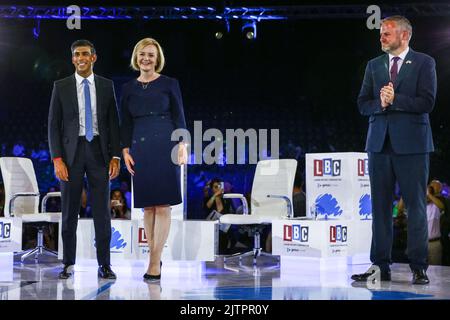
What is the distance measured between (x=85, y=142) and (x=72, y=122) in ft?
0.54

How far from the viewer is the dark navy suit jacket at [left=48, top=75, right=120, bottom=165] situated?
4.55 metres

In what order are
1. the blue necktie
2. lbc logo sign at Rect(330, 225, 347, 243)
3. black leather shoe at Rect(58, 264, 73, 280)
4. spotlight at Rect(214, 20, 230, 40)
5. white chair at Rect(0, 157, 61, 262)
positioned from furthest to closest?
spotlight at Rect(214, 20, 230, 40), white chair at Rect(0, 157, 61, 262), lbc logo sign at Rect(330, 225, 347, 243), black leather shoe at Rect(58, 264, 73, 280), the blue necktie

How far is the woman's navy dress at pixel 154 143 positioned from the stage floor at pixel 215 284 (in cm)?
60

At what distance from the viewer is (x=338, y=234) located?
596 centimetres

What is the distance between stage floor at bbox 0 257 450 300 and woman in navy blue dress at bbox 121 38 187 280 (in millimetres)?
458

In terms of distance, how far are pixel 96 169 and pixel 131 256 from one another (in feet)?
5.82

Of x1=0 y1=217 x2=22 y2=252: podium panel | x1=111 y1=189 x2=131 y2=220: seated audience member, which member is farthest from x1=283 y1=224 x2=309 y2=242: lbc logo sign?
x1=111 y1=189 x2=131 y2=220: seated audience member

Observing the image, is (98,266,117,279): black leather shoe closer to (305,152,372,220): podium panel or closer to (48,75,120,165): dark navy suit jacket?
(48,75,120,165): dark navy suit jacket

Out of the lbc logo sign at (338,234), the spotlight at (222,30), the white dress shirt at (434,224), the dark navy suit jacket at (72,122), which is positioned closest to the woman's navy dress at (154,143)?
the dark navy suit jacket at (72,122)

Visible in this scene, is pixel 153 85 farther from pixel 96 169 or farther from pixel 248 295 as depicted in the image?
pixel 248 295

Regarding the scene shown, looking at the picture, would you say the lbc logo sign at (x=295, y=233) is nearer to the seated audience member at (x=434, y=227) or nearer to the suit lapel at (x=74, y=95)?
the seated audience member at (x=434, y=227)

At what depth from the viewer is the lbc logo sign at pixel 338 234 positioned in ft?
19.4

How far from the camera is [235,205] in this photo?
28.6 feet

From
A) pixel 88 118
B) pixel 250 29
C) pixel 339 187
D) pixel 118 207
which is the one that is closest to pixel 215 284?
pixel 88 118
